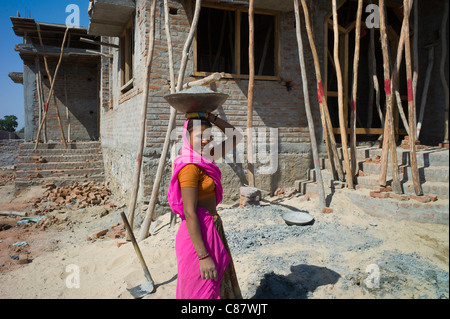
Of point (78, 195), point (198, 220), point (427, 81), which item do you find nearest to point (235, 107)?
point (198, 220)

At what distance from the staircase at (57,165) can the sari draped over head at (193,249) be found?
8.54 metres

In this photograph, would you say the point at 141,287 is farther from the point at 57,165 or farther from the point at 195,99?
the point at 57,165

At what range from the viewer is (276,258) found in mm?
3361

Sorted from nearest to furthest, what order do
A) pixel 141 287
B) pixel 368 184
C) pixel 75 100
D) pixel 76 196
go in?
pixel 141 287
pixel 368 184
pixel 76 196
pixel 75 100

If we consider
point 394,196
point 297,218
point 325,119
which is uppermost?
point 325,119

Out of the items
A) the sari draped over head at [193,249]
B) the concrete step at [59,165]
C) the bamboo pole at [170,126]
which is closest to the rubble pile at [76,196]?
the concrete step at [59,165]

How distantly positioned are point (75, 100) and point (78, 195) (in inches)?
274

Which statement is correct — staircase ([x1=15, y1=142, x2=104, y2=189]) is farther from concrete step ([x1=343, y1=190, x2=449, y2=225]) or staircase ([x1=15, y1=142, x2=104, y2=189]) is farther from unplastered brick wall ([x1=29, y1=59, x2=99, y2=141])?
concrete step ([x1=343, y1=190, x2=449, y2=225])

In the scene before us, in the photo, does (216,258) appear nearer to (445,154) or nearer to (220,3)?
(445,154)

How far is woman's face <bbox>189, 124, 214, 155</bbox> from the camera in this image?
2.02m

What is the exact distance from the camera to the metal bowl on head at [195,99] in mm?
2168

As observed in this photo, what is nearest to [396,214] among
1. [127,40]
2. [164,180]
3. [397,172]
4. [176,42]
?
[397,172]

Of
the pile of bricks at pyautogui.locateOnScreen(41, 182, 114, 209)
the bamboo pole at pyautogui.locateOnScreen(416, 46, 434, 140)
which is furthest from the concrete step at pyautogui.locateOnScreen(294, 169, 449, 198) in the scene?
the pile of bricks at pyautogui.locateOnScreen(41, 182, 114, 209)

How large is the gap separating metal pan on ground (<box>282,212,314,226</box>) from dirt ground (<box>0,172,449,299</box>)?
8cm
